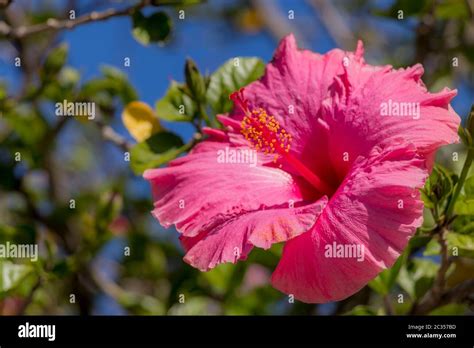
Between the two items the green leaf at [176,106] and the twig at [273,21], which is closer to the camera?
the green leaf at [176,106]

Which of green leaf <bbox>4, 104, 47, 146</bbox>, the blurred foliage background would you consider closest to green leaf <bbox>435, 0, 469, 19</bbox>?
the blurred foliage background

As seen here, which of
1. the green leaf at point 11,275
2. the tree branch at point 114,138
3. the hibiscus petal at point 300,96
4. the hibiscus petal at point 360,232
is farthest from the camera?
the tree branch at point 114,138

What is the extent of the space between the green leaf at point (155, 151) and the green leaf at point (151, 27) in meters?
0.31

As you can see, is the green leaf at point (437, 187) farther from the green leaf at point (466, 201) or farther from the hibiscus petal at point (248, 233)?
the hibiscus petal at point (248, 233)

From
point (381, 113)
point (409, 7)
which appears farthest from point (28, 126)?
point (381, 113)

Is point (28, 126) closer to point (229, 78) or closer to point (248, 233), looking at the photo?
point (229, 78)

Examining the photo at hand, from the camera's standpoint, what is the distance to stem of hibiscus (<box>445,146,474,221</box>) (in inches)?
61.6

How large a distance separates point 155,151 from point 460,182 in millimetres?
772

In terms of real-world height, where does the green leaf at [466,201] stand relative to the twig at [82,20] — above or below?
below

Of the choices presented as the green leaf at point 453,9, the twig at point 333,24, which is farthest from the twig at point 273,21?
the green leaf at point 453,9

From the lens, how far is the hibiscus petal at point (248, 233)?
55.0 inches

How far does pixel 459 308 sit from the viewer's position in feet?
6.96

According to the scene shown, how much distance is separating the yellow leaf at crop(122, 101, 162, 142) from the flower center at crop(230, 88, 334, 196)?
1.28 ft

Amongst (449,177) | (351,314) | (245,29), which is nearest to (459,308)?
(351,314)
